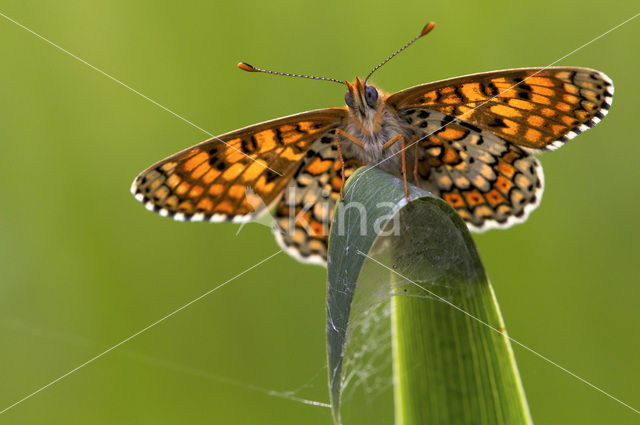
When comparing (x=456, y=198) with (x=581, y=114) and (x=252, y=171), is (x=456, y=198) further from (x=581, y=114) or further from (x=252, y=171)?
(x=252, y=171)

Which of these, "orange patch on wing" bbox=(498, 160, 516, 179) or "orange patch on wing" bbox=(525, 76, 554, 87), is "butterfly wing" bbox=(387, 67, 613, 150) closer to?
"orange patch on wing" bbox=(525, 76, 554, 87)

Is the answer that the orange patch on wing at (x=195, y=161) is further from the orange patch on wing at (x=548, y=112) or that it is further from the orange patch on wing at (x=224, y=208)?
the orange patch on wing at (x=548, y=112)

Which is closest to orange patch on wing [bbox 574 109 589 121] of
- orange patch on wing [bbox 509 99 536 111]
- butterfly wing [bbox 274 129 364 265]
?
orange patch on wing [bbox 509 99 536 111]

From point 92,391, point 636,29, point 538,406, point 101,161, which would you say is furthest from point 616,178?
point 92,391

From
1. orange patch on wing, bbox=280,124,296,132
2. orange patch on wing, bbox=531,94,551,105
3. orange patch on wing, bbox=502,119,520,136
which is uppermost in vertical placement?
orange patch on wing, bbox=280,124,296,132

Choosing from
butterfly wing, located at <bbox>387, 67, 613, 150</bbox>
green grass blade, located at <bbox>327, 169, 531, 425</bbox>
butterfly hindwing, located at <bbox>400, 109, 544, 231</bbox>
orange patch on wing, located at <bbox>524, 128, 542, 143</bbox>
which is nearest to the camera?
green grass blade, located at <bbox>327, 169, 531, 425</bbox>

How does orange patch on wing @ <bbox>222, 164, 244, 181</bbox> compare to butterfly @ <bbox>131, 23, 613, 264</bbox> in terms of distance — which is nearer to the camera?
butterfly @ <bbox>131, 23, 613, 264</bbox>

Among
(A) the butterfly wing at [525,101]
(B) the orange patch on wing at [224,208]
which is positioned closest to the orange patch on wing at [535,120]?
(A) the butterfly wing at [525,101]

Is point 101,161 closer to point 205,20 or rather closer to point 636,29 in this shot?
point 205,20
